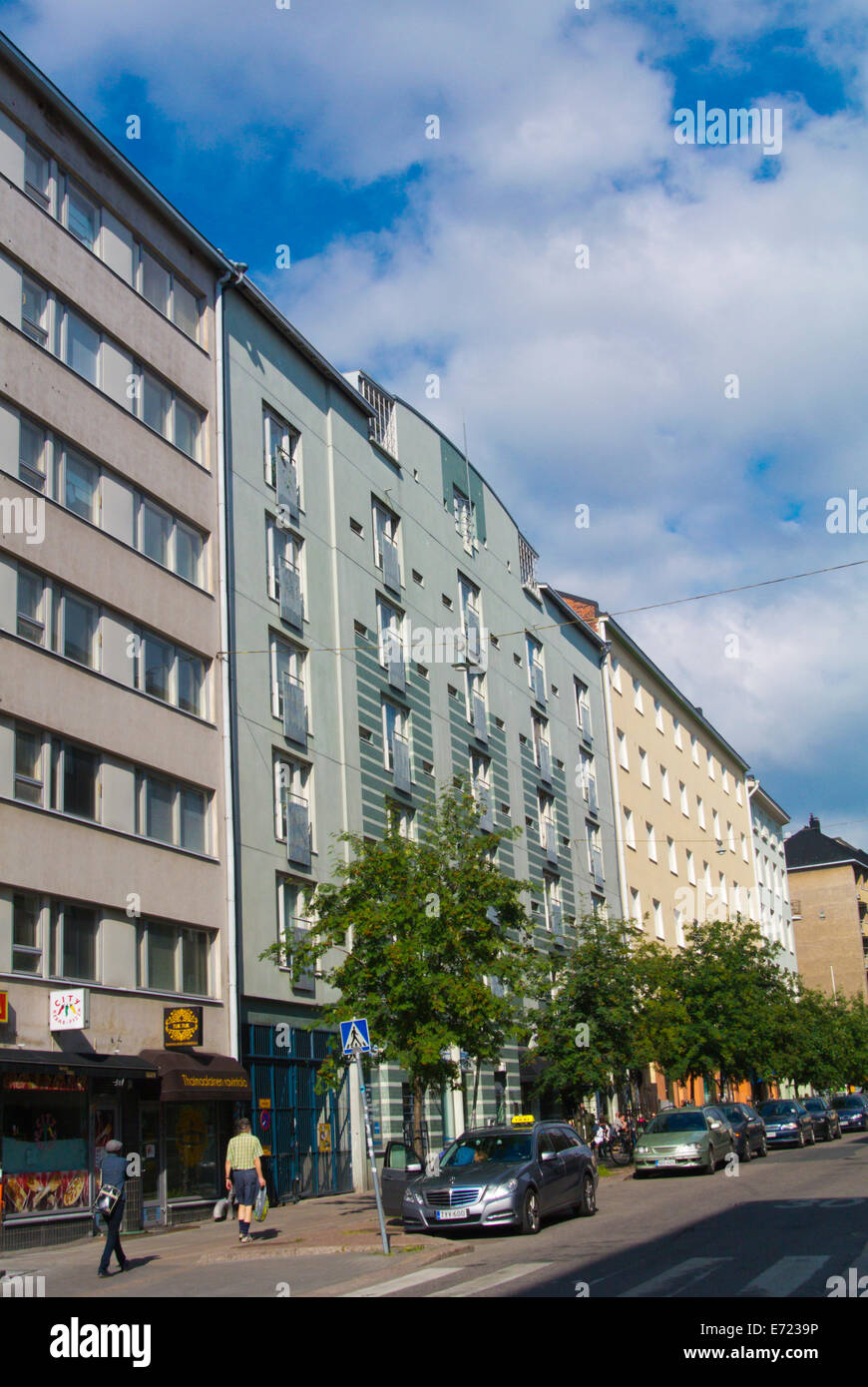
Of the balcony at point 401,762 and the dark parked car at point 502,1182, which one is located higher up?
the balcony at point 401,762

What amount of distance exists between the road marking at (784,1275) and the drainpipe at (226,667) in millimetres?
13941

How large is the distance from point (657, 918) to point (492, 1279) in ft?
144

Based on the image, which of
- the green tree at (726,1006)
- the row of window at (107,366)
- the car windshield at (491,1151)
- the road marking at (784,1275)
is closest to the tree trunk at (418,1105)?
the car windshield at (491,1151)

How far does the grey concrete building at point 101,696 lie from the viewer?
66.7 feet

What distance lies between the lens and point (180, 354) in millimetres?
27172

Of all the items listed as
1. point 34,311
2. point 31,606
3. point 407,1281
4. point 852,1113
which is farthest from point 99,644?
point 852,1113

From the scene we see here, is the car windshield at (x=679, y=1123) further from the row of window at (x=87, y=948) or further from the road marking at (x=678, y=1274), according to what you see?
the road marking at (x=678, y=1274)

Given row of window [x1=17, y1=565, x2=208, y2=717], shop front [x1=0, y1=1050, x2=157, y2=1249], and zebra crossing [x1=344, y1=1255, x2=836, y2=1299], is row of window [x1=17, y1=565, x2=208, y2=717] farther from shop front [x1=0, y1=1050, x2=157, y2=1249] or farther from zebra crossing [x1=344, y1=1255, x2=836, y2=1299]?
zebra crossing [x1=344, y1=1255, x2=836, y2=1299]

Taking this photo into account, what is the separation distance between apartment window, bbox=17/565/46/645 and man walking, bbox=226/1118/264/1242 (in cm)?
821

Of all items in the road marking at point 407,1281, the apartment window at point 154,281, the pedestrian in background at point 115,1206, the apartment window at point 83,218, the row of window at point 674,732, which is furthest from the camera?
the row of window at point 674,732

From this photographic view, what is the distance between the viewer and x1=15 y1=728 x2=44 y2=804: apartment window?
20.6 m

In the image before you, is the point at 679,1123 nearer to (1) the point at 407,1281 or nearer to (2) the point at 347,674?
(2) the point at 347,674

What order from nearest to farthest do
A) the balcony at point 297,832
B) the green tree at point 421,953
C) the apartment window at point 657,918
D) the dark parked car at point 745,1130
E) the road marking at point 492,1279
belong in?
1. the road marking at point 492,1279
2. the green tree at point 421,953
3. the balcony at point 297,832
4. the dark parked car at point 745,1130
5. the apartment window at point 657,918
